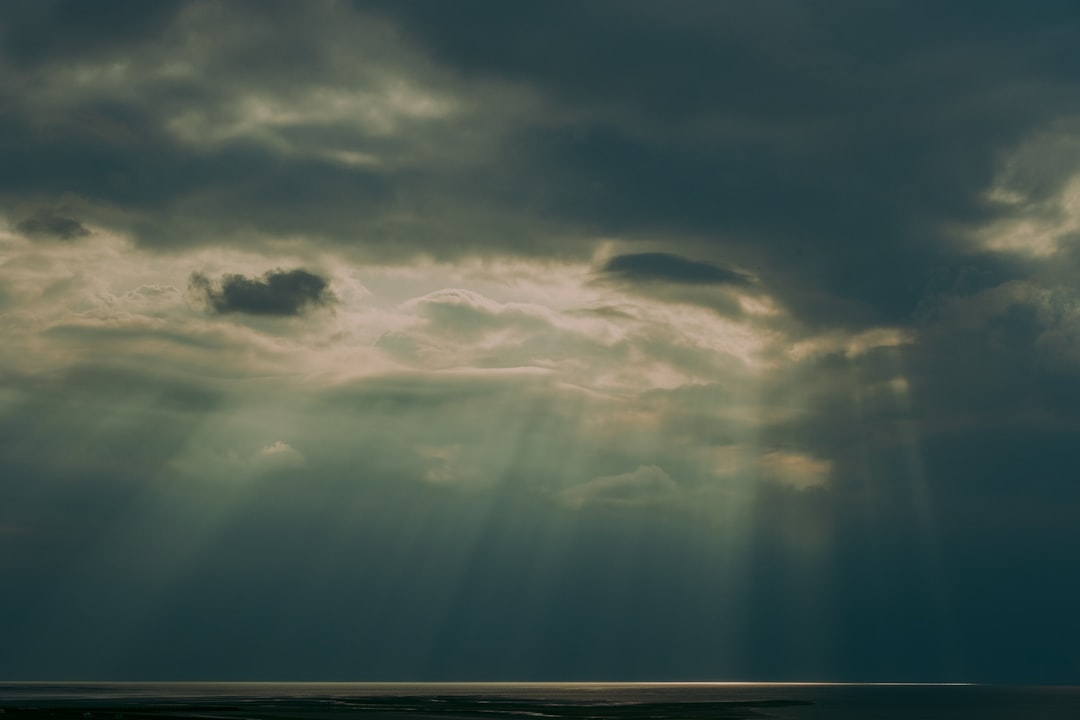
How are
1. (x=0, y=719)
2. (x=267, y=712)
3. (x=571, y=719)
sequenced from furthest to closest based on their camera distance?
1. (x=267, y=712)
2. (x=571, y=719)
3. (x=0, y=719)

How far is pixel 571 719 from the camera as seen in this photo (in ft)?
534

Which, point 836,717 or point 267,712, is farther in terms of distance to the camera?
point 836,717

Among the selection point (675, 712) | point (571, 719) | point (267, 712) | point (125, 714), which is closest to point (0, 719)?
point (125, 714)

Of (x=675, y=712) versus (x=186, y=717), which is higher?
(x=675, y=712)

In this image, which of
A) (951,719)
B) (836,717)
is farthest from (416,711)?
(951,719)

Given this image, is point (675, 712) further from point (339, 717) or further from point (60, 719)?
point (60, 719)

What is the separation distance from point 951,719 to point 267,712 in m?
122

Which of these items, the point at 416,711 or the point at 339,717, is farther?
the point at 416,711

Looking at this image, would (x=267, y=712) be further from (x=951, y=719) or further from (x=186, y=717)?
(x=951, y=719)

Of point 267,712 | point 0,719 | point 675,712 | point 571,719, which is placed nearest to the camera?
point 0,719

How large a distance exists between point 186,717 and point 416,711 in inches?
1750

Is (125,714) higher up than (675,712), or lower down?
lower down

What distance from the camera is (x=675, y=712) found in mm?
192000

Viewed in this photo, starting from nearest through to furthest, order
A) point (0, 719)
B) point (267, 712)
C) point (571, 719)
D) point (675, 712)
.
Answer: point (0, 719) → point (571, 719) → point (267, 712) → point (675, 712)
